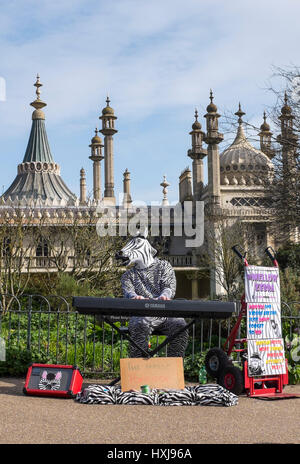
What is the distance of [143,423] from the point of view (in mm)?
5500

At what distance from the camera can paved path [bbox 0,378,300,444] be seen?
4926mm

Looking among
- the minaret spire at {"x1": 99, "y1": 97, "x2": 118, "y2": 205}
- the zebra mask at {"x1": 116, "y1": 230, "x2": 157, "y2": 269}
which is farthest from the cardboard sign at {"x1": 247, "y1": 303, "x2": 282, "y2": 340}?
the minaret spire at {"x1": 99, "y1": 97, "x2": 118, "y2": 205}

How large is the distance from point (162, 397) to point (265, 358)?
1381 mm

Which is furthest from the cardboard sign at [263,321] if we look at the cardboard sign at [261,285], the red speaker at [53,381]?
the red speaker at [53,381]

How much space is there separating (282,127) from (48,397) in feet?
25.8

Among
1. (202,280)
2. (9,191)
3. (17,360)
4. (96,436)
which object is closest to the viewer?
(96,436)

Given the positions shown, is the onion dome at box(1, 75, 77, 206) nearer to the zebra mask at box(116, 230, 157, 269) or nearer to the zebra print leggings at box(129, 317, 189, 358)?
the zebra mask at box(116, 230, 157, 269)

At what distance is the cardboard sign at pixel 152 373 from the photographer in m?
6.84

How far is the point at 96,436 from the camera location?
4969mm

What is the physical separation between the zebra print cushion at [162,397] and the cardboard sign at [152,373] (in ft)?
0.77

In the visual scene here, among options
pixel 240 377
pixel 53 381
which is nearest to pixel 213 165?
pixel 240 377

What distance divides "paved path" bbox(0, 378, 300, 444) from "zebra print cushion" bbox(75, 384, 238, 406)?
0.11 m
